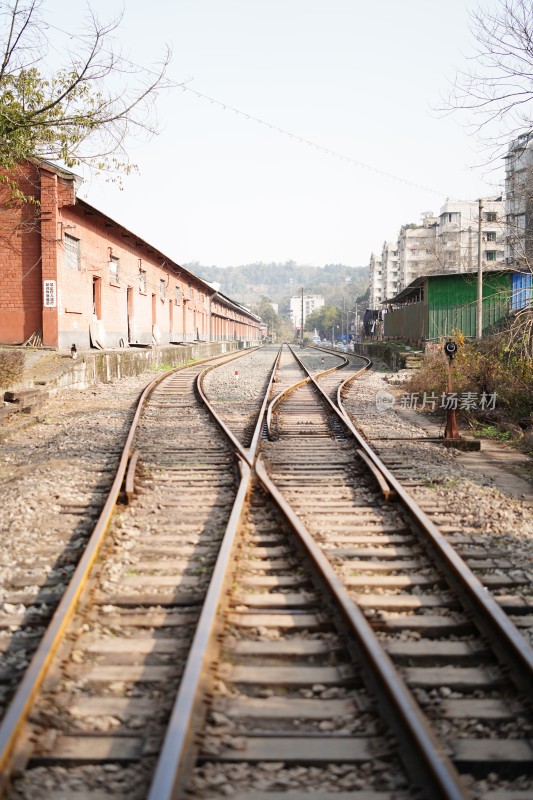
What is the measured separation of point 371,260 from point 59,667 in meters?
146

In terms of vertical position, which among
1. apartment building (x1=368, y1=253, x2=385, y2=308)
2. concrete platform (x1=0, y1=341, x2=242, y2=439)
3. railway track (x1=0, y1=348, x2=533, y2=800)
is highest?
apartment building (x1=368, y1=253, x2=385, y2=308)

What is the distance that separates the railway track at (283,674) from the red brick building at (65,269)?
1510cm

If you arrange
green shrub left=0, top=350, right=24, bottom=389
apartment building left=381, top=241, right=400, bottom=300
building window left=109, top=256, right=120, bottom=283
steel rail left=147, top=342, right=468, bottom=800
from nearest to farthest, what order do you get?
steel rail left=147, top=342, right=468, bottom=800, green shrub left=0, top=350, right=24, bottom=389, building window left=109, top=256, right=120, bottom=283, apartment building left=381, top=241, right=400, bottom=300

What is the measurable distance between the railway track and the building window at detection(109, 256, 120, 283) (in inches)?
955

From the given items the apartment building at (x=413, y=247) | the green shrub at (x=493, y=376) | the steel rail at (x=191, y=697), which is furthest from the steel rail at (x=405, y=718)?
the apartment building at (x=413, y=247)

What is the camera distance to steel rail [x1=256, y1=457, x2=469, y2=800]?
2752 millimetres

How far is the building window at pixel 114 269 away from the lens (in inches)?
1158

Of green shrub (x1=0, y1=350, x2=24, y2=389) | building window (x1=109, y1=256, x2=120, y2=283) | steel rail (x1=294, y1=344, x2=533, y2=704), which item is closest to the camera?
steel rail (x1=294, y1=344, x2=533, y2=704)

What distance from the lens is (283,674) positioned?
12.5 ft

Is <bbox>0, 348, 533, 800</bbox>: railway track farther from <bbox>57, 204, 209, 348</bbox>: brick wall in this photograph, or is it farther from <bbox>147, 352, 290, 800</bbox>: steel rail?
<bbox>57, 204, 209, 348</bbox>: brick wall

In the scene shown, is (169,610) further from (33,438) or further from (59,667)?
(33,438)

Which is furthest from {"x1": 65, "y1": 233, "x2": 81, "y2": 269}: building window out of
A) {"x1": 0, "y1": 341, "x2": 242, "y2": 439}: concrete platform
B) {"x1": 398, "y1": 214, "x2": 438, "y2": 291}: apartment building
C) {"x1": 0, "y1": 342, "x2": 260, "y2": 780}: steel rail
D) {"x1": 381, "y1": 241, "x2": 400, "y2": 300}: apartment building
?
{"x1": 381, "y1": 241, "x2": 400, "y2": 300}: apartment building

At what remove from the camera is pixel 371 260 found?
477 feet

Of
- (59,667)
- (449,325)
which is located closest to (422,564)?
(59,667)
